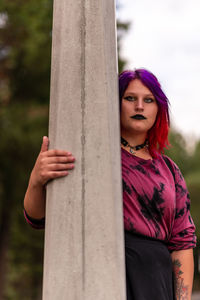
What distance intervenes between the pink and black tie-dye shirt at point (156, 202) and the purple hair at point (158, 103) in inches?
4.3

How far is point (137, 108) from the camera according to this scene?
2506 mm

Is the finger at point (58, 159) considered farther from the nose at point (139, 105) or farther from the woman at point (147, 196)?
the nose at point (139, 105)

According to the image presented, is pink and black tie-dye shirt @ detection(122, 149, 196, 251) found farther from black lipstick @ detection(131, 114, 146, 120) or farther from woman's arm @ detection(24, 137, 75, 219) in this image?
woman's arm @ detection(24, 137, 75, 219)

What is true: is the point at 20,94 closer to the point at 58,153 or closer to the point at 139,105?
the point at 139,105

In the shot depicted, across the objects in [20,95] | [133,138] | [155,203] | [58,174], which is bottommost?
[155,203]

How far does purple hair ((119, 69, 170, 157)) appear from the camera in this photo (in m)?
2.55

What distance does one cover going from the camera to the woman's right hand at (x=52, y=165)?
7.34ft

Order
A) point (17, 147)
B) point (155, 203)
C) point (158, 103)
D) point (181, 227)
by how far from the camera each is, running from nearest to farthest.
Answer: point (155, 203) < point (181, 227) < point (158, 103) < point (17, 147)

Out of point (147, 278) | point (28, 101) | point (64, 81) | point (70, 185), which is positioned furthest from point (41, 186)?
point (28, 101)

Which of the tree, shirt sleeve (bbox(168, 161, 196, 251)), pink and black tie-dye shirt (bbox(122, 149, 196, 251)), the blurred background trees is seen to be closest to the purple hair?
pink and black tie-dye shirt (bbox(122, 149, 196, 251))

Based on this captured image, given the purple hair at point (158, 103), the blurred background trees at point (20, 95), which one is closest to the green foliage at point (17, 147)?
the blurred background trees at point (20, 95)

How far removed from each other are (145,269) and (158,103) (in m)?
0.87

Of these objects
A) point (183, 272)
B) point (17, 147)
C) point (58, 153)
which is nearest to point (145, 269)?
point (183, 272)

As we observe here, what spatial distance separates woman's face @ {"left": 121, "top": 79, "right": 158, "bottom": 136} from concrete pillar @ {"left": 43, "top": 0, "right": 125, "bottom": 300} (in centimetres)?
20
